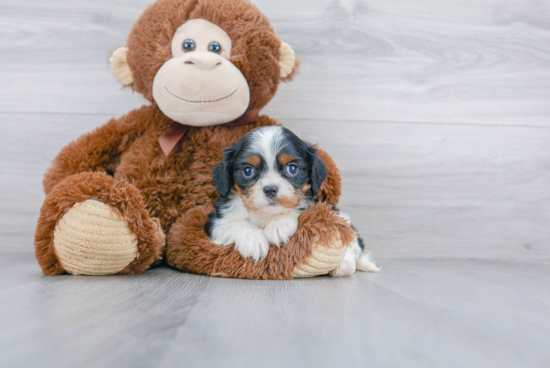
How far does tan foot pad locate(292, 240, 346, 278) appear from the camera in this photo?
1.39 meters

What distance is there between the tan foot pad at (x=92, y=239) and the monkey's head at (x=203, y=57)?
519mm

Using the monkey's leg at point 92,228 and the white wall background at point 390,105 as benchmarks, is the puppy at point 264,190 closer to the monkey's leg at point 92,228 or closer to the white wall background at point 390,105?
the monkey's leg at point 92,228

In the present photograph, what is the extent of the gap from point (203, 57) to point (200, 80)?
84 mm

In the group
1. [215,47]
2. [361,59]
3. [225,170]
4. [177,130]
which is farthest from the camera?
[361,59]

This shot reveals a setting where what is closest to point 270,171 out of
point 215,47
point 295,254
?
point 295,254

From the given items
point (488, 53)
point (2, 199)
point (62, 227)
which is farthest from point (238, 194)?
point (488, 53)

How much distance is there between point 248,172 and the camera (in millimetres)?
1449

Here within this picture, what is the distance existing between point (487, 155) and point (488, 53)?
541 millimetres

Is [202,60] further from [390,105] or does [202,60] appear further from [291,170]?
[390,105]

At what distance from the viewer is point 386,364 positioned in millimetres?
680

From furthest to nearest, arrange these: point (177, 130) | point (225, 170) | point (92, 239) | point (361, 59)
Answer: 1. point (361, 59)
2. point (177, 130)
3. point (225, 170)
4. point (92, 239)

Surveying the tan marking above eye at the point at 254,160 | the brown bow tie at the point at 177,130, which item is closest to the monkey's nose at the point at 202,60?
the brown bow tie at the point at 177,130

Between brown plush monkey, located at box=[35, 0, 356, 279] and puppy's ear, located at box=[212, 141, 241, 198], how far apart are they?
0.15 m

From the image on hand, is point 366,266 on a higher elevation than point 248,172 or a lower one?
lower
